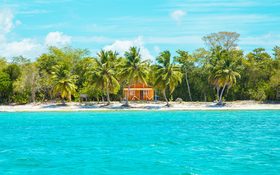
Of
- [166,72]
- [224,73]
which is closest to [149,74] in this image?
[166,72]

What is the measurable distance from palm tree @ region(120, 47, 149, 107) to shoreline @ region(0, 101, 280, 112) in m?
4.27

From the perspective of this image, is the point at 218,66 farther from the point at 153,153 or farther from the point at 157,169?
the point at 157,169

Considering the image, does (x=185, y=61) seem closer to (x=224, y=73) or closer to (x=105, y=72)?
(x=224, y=73)

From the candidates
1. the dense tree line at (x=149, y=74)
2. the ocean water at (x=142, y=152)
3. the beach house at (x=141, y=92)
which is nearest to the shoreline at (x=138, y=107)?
the dense tree line at (x=149, y=74)

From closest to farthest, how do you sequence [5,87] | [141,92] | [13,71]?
[5,87] → [13,71] → [141,92]


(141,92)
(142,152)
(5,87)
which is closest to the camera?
(142,152)

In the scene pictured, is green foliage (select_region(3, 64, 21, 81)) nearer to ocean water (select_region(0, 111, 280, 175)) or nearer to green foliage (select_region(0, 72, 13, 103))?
green foliage (select_region(0, 72, 13, 103))

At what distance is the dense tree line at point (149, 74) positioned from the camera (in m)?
58.3

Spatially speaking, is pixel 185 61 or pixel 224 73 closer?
pixel 224 73

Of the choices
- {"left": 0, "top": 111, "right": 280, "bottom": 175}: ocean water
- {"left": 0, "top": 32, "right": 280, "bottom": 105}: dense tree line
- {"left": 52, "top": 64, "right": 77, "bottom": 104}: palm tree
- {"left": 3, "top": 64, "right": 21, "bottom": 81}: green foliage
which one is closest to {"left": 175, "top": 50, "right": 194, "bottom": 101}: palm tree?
{"left": 0, "top": 32, "right": 280, "bottom": 105}: dense tree line

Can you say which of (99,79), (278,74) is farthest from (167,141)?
(278,74)

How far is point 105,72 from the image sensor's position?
58.0m

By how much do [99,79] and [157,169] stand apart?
1674 inches

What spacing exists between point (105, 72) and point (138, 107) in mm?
7004
